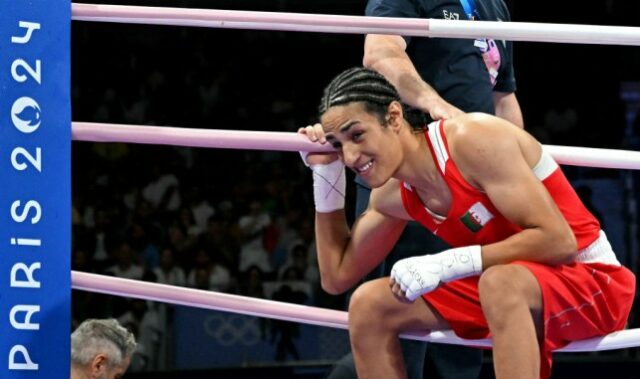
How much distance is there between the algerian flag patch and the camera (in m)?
2.38

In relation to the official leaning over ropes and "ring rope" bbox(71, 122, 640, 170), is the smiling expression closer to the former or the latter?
the official leaning over ropes

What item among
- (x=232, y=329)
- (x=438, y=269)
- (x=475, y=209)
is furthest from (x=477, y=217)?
(x=232, y=329)

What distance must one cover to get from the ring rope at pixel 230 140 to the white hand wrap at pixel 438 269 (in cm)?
34

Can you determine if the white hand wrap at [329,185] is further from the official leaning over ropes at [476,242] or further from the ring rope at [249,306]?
the ring rope at [249,306]

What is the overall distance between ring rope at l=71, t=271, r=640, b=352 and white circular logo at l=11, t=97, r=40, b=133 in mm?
336

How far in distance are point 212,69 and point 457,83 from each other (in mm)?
6275

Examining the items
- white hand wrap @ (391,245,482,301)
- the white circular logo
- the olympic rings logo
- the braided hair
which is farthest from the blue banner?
the olympic rings logo

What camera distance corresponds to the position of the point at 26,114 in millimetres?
2283

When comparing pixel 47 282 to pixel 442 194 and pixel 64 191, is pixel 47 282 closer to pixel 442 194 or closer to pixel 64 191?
pixel 64 191

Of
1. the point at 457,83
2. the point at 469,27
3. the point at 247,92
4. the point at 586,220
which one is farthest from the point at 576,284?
the point at 247,92

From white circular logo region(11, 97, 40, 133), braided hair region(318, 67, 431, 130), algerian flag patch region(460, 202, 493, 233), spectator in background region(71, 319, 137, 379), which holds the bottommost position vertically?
spectator in background region(71, 319, 137, 379)

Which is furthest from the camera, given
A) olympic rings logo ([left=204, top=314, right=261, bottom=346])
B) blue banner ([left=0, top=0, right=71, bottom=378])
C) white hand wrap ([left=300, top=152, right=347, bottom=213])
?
olympic rings logo ([left=204, top=314, right=261, bottom=346])

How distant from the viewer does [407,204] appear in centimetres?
254

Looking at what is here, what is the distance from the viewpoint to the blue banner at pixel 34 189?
2.27 meters
